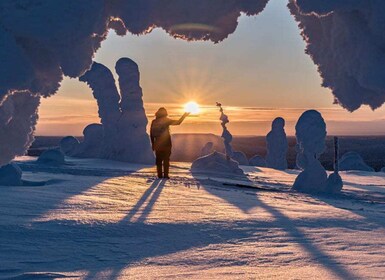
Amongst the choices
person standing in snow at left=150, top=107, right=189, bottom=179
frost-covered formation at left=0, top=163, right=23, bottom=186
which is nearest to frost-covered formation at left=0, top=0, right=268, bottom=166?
frost-covered formation at left=0, top=163, right=23, bottom=186

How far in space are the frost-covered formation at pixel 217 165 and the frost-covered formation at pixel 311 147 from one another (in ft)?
14.6

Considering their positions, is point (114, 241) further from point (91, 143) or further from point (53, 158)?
point (91, 143)

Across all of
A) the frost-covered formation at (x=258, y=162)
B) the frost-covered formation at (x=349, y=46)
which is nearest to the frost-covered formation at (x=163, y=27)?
the frost-covered formation at (x=349, y=46)

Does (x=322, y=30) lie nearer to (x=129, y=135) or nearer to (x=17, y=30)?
(x=17, y=30)

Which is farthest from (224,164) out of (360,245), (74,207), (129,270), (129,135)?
(129,270)

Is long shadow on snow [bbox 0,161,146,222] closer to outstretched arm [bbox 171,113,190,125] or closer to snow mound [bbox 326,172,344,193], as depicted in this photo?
outstretched arm [bbox 171,113,190,125]

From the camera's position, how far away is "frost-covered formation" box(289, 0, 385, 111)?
545cm

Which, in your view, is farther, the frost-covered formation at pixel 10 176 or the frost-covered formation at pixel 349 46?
the frost-covered formation at pixel 10 176

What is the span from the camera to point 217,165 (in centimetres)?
1808

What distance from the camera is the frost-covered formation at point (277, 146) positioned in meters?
33.8

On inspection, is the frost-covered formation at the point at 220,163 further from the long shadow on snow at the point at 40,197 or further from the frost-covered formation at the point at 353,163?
the frost-covered formation at the point at 353,163

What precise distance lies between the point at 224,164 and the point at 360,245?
12444mm

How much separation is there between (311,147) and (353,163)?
2054cm

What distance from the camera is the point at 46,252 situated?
5.05 m
